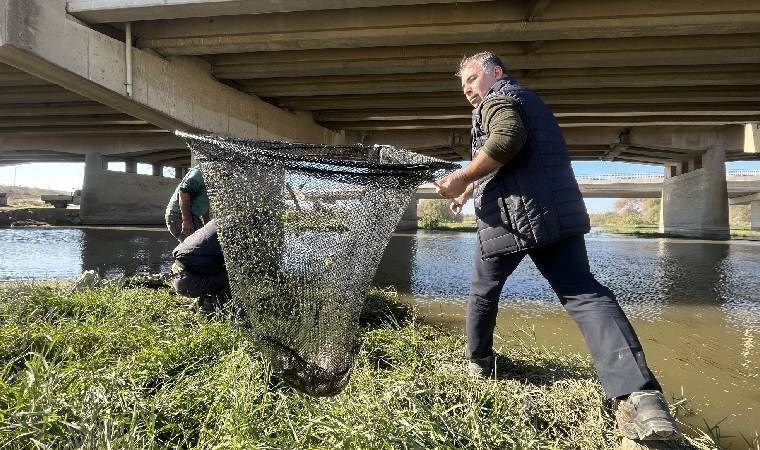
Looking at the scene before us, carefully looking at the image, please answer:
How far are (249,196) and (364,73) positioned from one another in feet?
27.6

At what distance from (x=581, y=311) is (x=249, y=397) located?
1.59 metres

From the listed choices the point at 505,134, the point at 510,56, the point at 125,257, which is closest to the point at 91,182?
the point at 125,257

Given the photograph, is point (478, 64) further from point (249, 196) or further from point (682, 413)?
point (682, 413)

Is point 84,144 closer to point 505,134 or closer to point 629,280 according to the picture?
point 629,280

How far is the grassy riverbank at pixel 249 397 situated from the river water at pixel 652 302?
25.6 inches

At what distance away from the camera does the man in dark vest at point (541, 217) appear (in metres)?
2.07

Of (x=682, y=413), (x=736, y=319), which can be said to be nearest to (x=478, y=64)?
(x=682, y=413)

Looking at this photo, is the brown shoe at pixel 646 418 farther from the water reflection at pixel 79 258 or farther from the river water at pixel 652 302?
the water reflection at pixel 79 258

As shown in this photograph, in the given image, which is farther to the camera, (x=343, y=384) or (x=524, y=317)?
(x=524, y=317)

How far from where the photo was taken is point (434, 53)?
9.38m

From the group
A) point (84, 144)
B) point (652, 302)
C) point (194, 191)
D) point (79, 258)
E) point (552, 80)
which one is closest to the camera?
point (194, 191)

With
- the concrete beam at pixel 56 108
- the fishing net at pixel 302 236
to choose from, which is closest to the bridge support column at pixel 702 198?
the fishing net at pixel 302 236

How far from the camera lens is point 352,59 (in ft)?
31.6

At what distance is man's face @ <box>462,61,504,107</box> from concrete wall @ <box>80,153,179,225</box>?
25255mm
